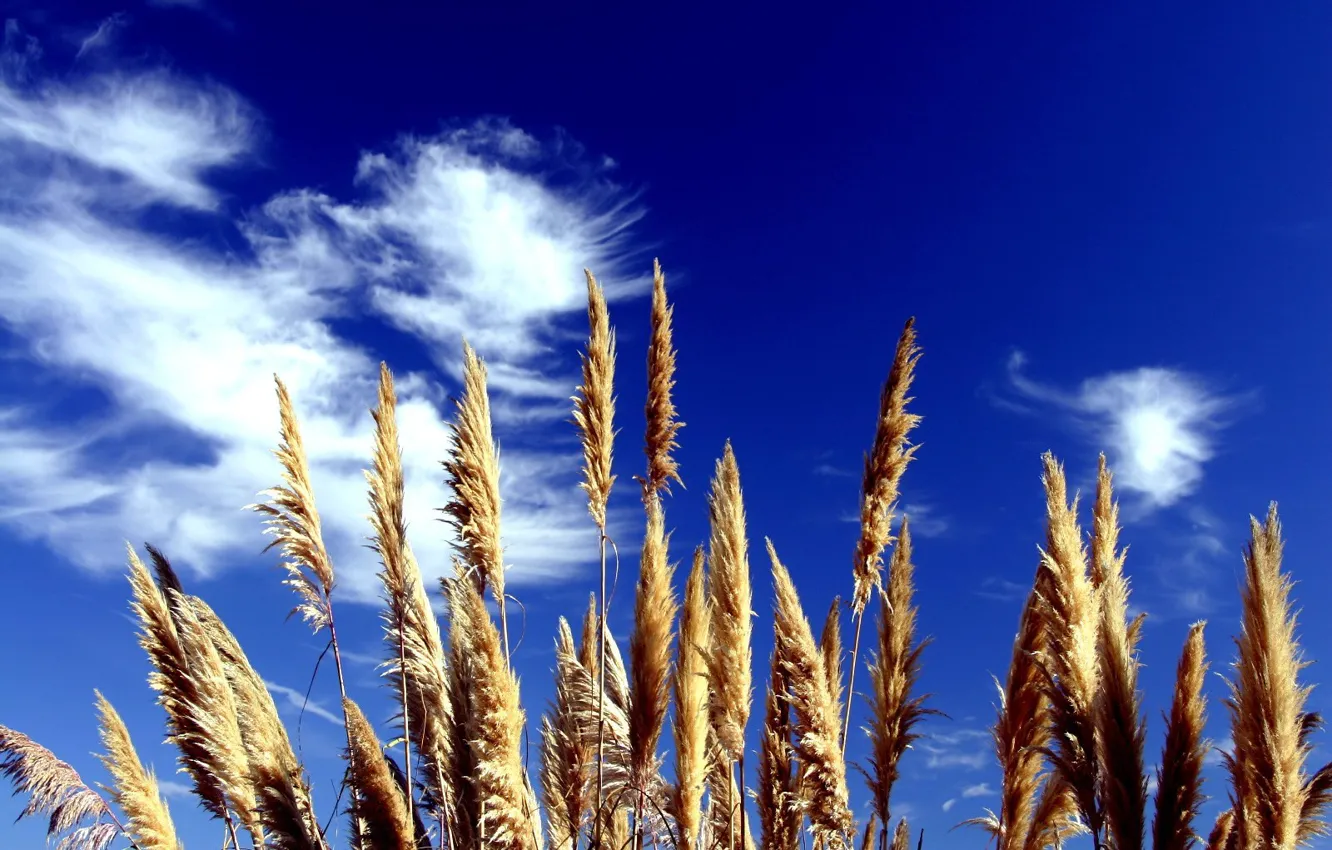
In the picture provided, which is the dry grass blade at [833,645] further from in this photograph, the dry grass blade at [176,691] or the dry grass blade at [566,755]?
the dry grass blade at [176,691]

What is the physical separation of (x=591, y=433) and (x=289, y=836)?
2064 mm

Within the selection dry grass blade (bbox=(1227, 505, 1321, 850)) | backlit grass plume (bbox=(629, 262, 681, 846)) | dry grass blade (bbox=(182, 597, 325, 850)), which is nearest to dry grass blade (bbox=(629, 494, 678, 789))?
backlit grass plume (bbox=(629, 262, 681, 846))

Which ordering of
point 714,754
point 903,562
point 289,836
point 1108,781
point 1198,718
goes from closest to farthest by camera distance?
point 1108,781 → point 1198,718 → point 289,836 → point 714,754 → point 903,562

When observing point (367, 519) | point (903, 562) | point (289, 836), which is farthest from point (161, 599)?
point (903, 562)

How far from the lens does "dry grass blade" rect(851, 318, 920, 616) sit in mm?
5168

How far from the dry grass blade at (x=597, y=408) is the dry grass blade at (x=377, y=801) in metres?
1.34

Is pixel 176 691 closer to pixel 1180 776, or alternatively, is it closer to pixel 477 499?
pixel 477 499

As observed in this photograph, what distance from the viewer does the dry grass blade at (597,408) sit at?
4.44 metres

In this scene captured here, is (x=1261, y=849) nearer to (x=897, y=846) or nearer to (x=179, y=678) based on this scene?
(x=897, y=846)

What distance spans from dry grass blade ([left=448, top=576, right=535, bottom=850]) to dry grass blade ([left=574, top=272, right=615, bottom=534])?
0.83m

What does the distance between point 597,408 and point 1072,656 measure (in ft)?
7.18

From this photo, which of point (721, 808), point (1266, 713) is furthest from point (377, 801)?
point (1266, 713)

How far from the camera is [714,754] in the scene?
14.3 feet

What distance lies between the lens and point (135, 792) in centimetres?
582
